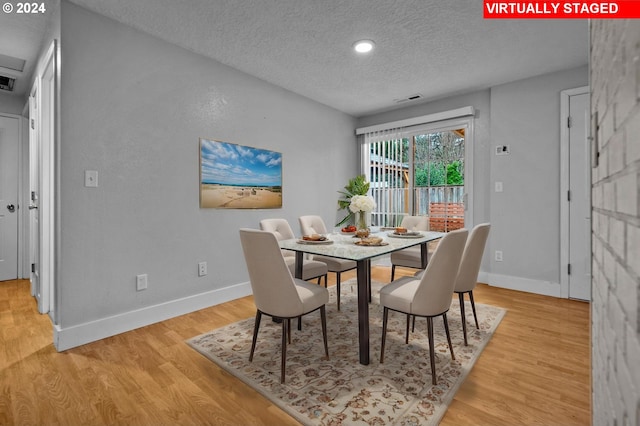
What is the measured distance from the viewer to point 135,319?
2.54 meters

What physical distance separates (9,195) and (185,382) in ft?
13.6

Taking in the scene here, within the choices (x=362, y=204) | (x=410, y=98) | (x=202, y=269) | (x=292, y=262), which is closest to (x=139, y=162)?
(x=202, y=269)

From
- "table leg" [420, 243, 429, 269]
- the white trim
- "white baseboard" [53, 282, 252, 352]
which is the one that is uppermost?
the white trim

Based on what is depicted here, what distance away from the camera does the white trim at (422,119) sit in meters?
3.96

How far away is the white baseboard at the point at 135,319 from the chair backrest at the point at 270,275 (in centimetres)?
139

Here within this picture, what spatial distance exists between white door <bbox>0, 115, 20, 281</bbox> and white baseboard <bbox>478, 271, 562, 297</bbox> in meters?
6.15

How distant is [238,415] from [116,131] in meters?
2.25

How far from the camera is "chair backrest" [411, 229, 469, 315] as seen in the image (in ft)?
5.51

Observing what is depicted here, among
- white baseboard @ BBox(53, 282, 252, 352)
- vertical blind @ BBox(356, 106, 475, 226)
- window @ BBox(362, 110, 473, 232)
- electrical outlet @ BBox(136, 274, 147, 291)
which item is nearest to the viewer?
white baseboard @ BBox(53, 282, 252, 352)

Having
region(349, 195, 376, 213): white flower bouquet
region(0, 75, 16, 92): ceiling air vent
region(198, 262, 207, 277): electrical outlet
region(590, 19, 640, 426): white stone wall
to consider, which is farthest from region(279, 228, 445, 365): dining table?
region(0, 75, 16, 92): ceiling air vent

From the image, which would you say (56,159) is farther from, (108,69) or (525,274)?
(525,274)

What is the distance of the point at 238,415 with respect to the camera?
1505 mm

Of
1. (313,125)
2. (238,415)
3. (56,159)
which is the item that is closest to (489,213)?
(313,125)

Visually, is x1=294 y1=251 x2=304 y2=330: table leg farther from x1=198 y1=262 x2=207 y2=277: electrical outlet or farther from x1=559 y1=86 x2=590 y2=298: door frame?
x1=559 y1=86 x2=590 y2=298: door frame
